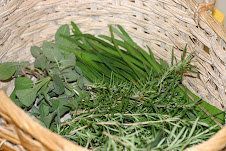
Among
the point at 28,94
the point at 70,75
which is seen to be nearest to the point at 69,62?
the point at 70,75

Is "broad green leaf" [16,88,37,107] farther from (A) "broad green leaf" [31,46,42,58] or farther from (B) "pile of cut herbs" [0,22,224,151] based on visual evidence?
(A) "broad green leaf" [31,46,42,58]

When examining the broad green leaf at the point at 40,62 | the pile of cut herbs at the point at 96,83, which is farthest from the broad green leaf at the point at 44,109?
the broad green leaf at the point at 40,62

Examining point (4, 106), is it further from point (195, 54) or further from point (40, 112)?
point (195, 54)

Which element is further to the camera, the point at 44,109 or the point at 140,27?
the point at 140,27

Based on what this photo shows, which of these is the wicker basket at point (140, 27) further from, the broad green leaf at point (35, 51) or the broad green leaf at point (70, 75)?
the broad green leaf at point (70, 75)

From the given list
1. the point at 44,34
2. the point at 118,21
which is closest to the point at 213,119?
the point at 118,21

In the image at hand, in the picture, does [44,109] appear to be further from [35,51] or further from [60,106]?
[35,51]
